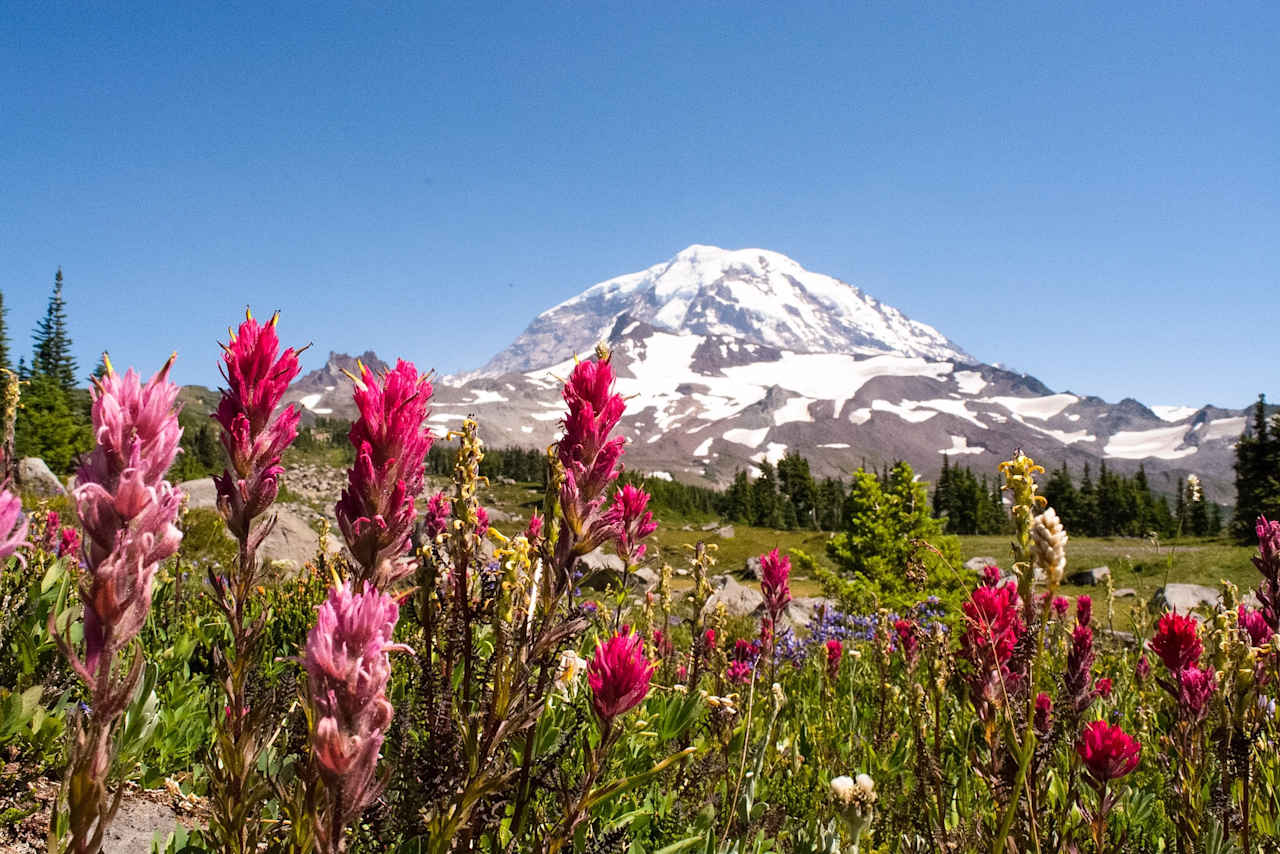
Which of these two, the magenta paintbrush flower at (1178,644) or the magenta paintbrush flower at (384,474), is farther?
the magenta paintbrush flower at (1178,644)

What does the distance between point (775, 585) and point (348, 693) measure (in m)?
3.30

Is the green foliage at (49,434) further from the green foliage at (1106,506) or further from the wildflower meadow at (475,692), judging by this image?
the green foliage at (1106,506)

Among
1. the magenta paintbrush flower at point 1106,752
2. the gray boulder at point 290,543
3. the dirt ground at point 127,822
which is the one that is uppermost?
the magenta paintbrush flower at point 1106,752

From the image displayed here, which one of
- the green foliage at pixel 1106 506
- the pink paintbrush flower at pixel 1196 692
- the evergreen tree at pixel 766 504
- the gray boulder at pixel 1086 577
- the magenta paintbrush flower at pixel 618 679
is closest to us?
the magenta paintbrush flower at pixel 618 679

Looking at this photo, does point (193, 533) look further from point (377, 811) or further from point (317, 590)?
point (377, 811)

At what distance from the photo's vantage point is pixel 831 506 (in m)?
125

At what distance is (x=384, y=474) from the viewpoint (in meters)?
2.08

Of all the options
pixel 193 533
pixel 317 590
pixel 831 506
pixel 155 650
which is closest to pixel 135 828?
pixel 155 650

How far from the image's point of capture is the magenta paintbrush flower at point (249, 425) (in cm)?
207

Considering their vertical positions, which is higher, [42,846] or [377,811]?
[377,811]

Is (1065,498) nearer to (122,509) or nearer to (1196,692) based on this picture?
(1196,692)

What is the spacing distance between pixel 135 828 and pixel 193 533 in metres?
13.2

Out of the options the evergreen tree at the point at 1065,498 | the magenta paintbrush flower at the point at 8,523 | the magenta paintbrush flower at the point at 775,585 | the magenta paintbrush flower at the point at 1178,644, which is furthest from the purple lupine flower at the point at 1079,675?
the evergreen tree at the point at 1065,498

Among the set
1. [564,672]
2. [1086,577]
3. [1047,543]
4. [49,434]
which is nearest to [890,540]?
[564,672]
